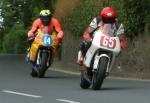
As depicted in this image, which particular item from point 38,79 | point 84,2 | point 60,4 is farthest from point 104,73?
point 60,4

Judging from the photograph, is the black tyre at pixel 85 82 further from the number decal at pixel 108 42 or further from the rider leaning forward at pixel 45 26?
the rider leaning forward at pixel 45 26

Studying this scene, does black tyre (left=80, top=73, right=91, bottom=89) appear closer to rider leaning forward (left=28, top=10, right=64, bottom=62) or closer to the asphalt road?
the asphalt road

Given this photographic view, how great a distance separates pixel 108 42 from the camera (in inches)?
588

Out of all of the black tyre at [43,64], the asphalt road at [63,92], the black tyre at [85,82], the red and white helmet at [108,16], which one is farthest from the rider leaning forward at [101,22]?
the black tyre at [43,64]

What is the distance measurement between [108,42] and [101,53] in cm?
27

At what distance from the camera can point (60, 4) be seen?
30.3 m

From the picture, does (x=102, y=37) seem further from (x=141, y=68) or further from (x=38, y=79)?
(x=141, y=68)

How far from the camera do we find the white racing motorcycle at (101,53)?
14812mm

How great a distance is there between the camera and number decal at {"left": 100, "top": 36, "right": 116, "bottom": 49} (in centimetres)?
1493

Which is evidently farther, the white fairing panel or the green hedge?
the green hedge

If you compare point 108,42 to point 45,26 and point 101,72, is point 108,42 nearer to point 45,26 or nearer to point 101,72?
point 101,72

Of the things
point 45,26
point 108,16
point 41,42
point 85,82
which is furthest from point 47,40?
point 108,16

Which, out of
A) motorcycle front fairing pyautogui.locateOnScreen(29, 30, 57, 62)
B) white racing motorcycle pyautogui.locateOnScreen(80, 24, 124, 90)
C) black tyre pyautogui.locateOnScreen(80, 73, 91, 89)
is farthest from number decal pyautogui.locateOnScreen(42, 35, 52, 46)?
white racing motorcycle pyautogui.locateOnScreen(80, 24, 124, 90)

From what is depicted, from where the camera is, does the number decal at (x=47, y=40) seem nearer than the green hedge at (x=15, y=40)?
Yes
